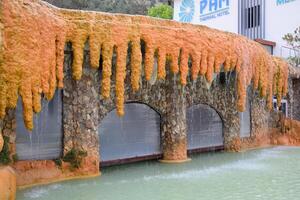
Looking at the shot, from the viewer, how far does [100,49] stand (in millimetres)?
9641

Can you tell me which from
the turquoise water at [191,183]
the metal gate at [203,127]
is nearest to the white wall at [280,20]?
the metal gate at [203,127]

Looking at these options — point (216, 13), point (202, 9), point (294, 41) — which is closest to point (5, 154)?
point (294, 41)

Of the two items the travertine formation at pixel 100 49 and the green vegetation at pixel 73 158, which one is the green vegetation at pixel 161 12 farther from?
the green vegetation at pixel 73 158

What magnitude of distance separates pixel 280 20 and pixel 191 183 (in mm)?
20601

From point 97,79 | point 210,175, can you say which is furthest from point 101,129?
point 210,175

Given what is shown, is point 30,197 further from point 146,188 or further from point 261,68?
point 261,68

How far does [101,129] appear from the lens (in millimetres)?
11109

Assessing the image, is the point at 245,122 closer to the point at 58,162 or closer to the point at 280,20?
the point at 58,162

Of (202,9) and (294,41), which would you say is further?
(202,9)

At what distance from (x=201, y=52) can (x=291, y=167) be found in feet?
13.8

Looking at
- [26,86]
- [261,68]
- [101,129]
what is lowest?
[101,129]

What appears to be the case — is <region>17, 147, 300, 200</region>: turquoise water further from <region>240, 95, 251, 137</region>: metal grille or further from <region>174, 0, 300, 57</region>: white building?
<region>174, 0, 300, 57</region>: white building

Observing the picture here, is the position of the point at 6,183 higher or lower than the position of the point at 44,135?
lower

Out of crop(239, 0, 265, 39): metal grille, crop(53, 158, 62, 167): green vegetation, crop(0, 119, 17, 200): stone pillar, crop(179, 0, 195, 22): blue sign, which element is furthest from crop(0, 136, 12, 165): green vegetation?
crop(179, 0, 195, 22): blue sign
